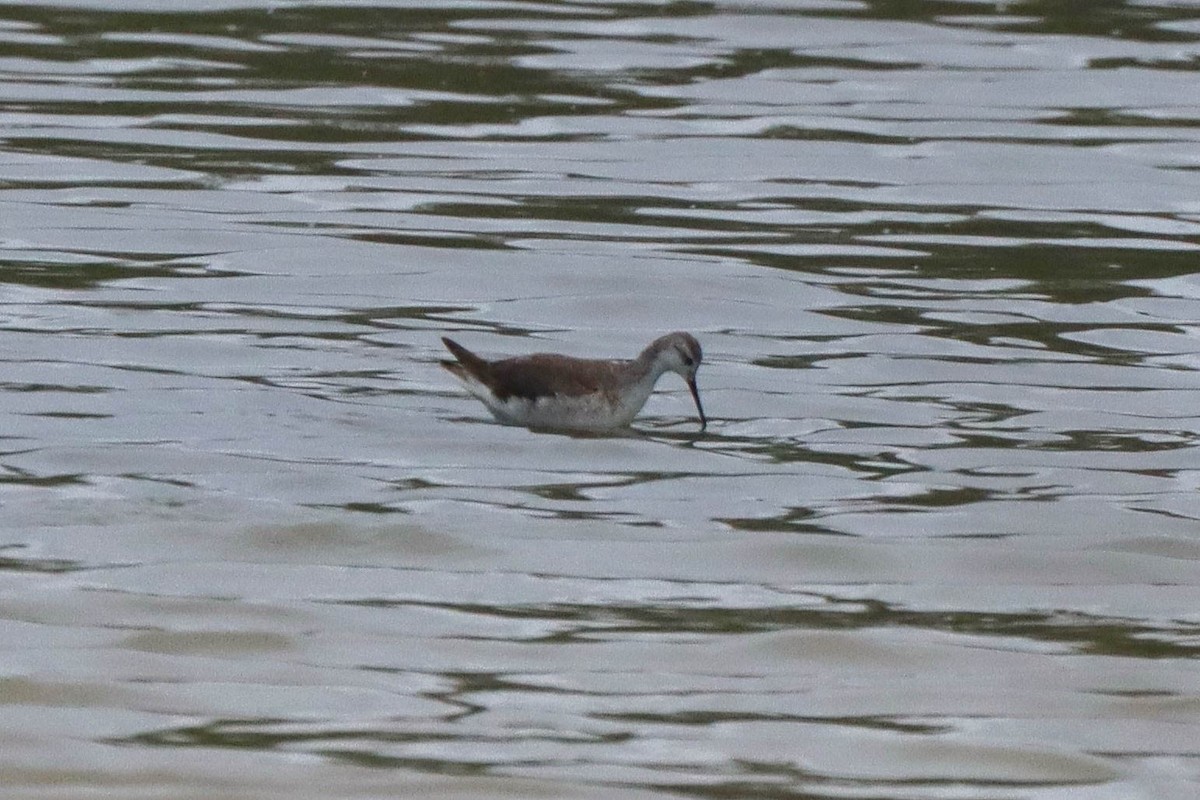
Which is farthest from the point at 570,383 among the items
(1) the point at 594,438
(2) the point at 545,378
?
(1) the point at 594,438

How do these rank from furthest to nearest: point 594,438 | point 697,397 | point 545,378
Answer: point 697,397, point 594,438, point 545,378

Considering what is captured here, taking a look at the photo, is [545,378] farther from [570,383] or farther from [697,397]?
[697,397]

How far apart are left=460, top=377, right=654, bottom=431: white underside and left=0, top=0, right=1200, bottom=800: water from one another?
11 centimetres

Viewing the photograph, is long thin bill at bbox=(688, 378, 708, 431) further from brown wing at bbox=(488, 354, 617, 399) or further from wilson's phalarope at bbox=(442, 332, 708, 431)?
brown wing at bbox=(488, 354, 617, 399)

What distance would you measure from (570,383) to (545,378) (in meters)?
0.12

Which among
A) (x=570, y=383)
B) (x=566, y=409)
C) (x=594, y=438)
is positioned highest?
(x=570, y=383)

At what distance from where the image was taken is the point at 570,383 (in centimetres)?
1205

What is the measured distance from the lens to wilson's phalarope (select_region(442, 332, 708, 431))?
12039mm

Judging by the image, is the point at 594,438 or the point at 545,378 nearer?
the point at 545,378

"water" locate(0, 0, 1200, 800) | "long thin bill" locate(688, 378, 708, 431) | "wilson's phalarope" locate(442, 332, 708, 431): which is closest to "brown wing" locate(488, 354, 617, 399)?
"wilson's phalarope" locate(442, 332, 708, 431)

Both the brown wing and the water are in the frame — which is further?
the brown wing

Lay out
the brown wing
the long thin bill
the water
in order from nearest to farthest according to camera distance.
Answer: the water < the brown wing < the long thin bill

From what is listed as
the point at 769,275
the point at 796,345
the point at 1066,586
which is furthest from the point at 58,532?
the point at 769,275

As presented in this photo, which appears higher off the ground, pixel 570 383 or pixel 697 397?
pixel 570 383
